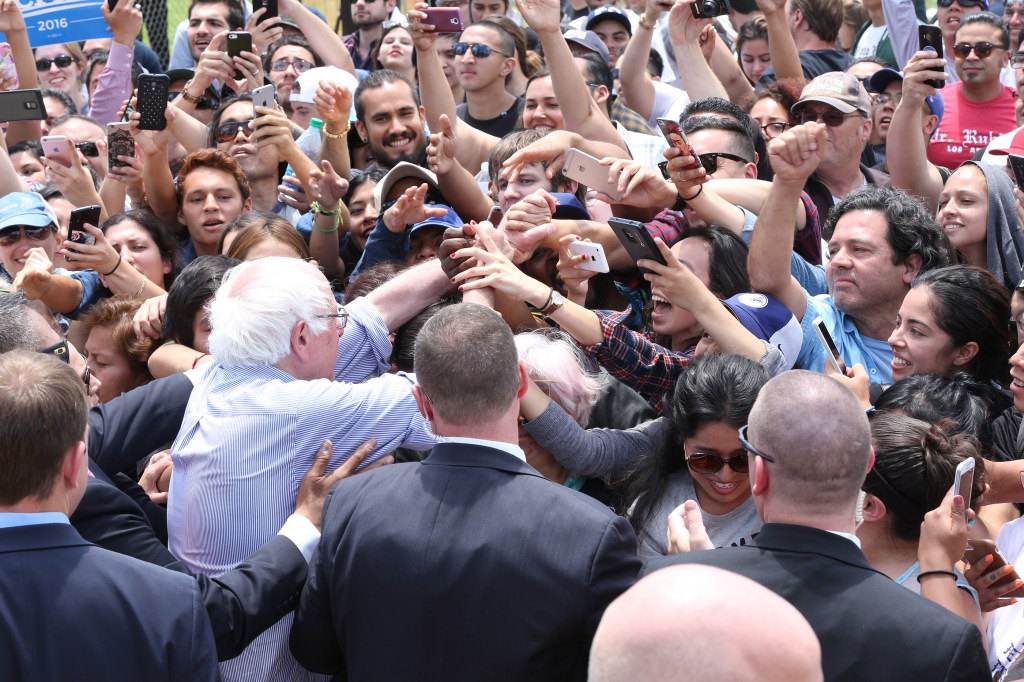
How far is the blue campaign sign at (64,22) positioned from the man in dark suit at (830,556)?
6347mm

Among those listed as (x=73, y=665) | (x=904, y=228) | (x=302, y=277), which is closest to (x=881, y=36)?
(x=904, y=228)

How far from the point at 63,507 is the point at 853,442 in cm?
167

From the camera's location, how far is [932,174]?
5.18 meters

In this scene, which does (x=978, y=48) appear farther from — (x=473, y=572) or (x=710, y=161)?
(x=473, y=572)

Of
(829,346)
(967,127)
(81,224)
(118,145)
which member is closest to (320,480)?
(829,346)

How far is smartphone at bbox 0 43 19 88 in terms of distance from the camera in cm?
714

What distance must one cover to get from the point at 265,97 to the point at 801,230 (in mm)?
2655

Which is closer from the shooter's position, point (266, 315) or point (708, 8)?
point (266, 315)

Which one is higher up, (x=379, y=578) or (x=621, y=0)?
(x=379, y=578)

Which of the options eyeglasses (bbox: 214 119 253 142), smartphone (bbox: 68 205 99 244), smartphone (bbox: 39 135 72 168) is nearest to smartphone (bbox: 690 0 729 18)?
eyeglasses (bbox: 214 119 253 142)

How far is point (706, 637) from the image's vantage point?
1.42m

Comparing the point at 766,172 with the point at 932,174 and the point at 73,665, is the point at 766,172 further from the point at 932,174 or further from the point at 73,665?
the point at 73,665

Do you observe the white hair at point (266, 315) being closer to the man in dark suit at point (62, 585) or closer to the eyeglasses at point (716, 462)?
the man in dark suit at point (62, 585)

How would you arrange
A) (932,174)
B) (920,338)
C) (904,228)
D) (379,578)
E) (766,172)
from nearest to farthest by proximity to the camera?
(379,578) → (920,338) → (904,228) → (932,174) → (766,172)
